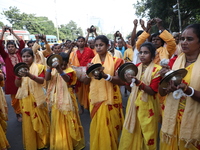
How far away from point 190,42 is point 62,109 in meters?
2.09

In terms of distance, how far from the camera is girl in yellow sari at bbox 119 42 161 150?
213 centimetres

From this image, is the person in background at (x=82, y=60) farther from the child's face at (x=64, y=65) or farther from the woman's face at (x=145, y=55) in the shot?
the woman's face at (x=145, y=55)

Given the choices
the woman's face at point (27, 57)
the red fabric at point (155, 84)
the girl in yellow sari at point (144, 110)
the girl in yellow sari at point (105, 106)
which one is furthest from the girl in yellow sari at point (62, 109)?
the red fabric at point (155, 84)

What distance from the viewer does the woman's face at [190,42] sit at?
1.68m

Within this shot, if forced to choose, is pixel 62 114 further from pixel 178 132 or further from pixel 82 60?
pixel 82 60

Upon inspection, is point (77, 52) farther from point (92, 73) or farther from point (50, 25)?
point (50, 25)

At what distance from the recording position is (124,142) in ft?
7.70

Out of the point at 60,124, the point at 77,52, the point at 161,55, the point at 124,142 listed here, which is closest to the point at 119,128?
the point at 124,142

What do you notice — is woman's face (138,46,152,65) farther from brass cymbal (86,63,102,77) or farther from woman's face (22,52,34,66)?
woman's face (22,52,34,66)

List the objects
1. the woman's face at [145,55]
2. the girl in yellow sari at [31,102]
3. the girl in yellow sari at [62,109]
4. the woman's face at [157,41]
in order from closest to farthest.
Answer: the woman's face at [145,55]
the girl in yellow sari at [62,109]
the girl in yellow sari at [31,102]
the woman's face at [157,41]

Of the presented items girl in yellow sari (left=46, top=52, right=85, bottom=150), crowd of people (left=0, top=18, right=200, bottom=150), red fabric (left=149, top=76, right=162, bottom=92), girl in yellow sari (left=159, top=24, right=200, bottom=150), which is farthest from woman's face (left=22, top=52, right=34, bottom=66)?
girl in yellow sari (left=159, top=24, right=200, bottom=150)

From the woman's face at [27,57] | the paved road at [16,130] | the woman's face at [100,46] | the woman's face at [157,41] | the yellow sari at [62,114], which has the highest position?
the woman's face at [157,41]

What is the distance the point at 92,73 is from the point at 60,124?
1216mm

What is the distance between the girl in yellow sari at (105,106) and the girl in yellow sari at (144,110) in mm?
247
